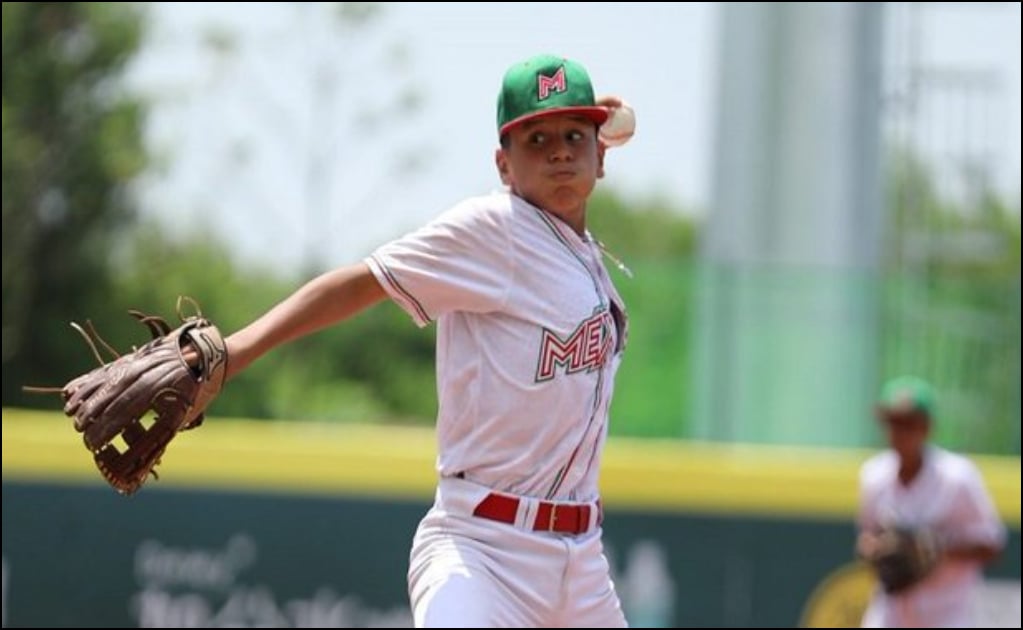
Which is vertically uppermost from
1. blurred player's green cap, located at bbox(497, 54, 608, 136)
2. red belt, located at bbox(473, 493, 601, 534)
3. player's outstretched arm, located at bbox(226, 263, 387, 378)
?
blurred player's green cap, located at bbox(497, 54, 608, 136)

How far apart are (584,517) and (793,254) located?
5728mm

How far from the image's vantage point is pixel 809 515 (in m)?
8.80

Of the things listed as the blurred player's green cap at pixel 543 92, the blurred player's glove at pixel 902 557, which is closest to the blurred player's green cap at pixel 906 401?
the blurred player's glove at pixel 902 557

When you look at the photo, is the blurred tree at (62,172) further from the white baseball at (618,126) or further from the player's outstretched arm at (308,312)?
the player's outstretched arm at (308,312)

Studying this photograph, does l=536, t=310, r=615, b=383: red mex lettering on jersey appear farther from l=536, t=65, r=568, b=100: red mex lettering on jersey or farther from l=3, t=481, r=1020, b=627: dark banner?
l=3, t=481, r=1020, b=627: dark banner

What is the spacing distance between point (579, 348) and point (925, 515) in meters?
4.37

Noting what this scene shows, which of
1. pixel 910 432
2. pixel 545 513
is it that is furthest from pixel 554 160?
pixel 910 432

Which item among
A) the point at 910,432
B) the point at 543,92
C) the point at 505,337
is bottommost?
the point at 910,432

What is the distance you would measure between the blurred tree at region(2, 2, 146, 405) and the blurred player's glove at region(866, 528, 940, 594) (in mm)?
7625

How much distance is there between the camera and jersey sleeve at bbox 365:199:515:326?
4406mm

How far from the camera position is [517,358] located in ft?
14.7

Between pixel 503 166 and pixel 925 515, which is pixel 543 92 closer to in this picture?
pixel 503 166

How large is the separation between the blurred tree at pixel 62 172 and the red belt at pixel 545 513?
10.1 m

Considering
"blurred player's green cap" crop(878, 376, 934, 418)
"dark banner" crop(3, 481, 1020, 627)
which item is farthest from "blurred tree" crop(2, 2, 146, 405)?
"blurred player's green cap" crop(878, 376, 934, 418)
